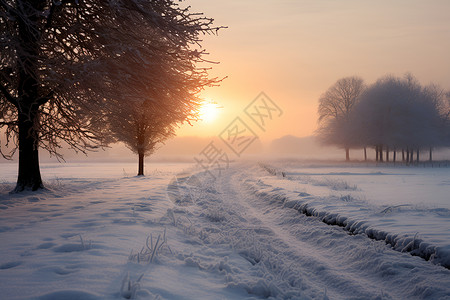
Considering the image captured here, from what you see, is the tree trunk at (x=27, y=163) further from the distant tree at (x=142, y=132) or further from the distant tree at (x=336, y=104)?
the distant tree at (x=336, y=104)

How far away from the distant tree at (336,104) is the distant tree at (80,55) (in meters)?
41.2

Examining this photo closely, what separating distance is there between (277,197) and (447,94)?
5369cm

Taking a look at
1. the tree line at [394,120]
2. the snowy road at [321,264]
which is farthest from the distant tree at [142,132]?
the tree line at [394,120]

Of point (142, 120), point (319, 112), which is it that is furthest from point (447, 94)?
point (142, 120)

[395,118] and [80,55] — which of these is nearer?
[80,55]

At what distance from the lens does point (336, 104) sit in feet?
155

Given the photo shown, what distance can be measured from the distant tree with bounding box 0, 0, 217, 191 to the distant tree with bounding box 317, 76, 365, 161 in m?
41.2

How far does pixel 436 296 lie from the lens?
352cm

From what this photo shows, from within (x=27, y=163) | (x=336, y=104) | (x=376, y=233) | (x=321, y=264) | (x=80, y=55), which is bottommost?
(x=321, y=264)

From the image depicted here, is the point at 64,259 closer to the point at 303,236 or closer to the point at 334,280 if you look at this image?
the point at 334,280

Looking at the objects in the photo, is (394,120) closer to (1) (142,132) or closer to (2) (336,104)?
(2) (336,104)

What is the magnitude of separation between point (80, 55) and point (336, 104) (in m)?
44.6

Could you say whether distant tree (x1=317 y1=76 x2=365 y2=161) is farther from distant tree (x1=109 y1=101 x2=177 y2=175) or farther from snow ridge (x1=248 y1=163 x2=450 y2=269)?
snow ridge (x1=248 y1=163 x2=450 y2=269)

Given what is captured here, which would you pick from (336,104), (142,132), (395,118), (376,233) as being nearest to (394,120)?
(395,118)
